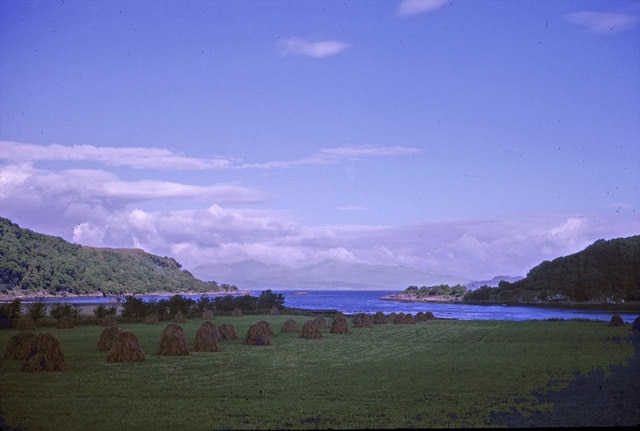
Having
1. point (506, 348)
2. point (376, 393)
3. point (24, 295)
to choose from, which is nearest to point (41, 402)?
point (376, 393)

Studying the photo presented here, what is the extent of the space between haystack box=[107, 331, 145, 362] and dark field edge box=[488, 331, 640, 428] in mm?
15339

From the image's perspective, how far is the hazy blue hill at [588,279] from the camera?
445 feet

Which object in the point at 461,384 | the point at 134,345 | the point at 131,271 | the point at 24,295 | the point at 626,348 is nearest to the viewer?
the point at 461,384

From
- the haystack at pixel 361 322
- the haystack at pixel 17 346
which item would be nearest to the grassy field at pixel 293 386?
the haystack at pixel 17 346

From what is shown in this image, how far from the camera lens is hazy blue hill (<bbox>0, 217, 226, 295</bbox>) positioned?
441 feet

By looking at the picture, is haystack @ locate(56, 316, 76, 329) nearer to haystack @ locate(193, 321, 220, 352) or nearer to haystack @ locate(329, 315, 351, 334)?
haystack @ locate(329, 315, 351, 334)

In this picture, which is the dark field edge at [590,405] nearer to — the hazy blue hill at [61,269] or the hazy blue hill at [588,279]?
the hazy blue hill at [588,279]

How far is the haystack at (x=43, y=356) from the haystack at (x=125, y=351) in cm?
271

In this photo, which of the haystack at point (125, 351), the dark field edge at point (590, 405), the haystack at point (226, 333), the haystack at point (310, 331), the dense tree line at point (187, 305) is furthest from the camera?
the dense tree line at point (187, 305)

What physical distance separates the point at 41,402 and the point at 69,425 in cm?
303

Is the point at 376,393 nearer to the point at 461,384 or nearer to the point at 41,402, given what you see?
the point at 461,384

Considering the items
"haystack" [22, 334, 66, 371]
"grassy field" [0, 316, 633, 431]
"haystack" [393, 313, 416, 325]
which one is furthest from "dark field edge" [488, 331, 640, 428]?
"haystack" [393, 313, 416, 325]

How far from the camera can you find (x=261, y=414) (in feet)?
48.9

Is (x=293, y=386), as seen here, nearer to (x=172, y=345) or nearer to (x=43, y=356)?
(x=43, y=356)
